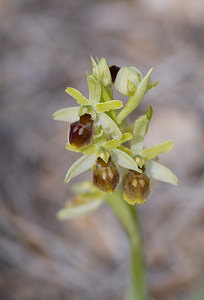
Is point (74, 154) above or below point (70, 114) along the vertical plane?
above

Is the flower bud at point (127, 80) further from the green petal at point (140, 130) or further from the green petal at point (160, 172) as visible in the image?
the green petal at point (160, 172)

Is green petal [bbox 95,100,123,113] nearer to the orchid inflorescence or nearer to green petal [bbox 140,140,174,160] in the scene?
the orchid inflorescence

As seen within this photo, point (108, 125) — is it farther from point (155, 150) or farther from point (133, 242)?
point (133, 242)

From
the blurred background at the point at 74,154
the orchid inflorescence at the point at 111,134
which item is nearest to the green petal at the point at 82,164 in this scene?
the orchid inflorescence at the point at 111,134

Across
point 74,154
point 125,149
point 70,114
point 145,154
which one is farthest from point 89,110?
point 74,154

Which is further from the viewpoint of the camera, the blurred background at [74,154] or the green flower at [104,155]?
the blurred background at [74,154]

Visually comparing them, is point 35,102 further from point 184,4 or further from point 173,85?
point 184,4

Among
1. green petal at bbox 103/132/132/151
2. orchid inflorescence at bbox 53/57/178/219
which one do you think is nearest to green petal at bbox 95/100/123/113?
orchid inflorescence at bbox 53/57/178/219
